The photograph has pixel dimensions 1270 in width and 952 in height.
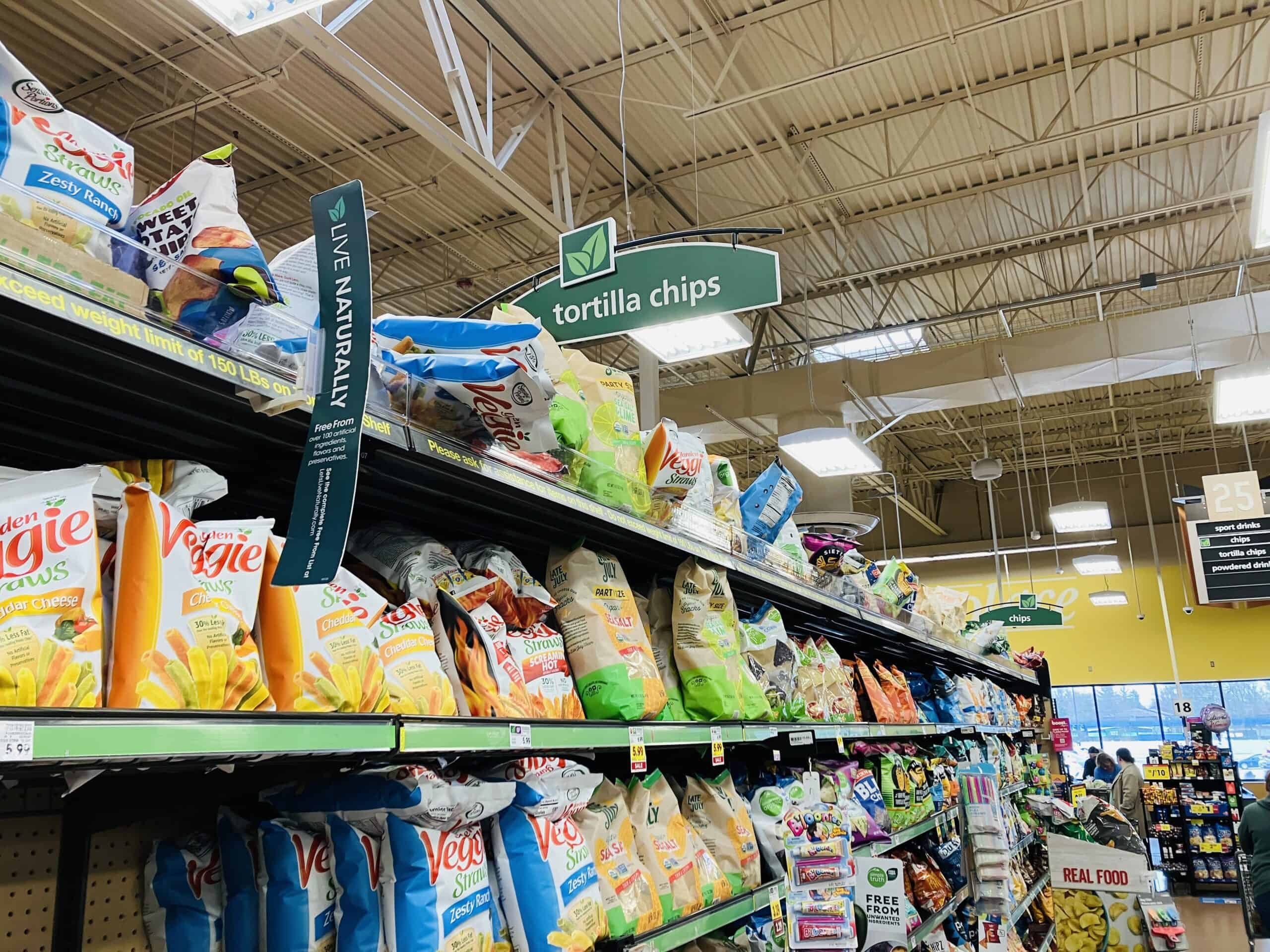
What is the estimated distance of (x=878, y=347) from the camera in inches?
496

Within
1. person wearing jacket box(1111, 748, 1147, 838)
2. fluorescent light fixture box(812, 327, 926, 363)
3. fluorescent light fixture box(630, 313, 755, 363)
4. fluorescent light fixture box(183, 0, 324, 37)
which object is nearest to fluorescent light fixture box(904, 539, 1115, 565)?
person wearing jacket box(1111, 748, 1147, 838)

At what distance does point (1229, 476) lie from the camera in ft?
34.6

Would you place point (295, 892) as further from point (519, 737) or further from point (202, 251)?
point (202, 251)

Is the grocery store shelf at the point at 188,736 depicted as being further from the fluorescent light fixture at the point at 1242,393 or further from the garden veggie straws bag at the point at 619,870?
the fluorescent light fixture at the point at 1242,393

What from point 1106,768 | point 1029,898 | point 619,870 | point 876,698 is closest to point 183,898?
point 619,870

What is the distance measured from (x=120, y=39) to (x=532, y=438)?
7.17 metres

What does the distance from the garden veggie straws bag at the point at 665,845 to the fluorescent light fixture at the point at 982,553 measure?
1756cm

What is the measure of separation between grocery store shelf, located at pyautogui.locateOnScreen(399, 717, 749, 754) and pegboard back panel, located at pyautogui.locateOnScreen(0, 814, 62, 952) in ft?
1.94

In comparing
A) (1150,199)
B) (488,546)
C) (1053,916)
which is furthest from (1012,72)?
(488,546)

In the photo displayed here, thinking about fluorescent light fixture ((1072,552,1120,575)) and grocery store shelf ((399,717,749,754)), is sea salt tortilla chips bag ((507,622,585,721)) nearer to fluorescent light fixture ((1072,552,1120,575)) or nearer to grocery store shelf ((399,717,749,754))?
grocery store shelf ((399,717,749,754))

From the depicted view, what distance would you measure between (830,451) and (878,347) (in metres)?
4.97

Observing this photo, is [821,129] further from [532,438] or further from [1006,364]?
[532,438]

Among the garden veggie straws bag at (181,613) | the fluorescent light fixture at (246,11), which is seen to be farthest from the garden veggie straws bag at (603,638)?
the fluorescent light fixture at (246,11)

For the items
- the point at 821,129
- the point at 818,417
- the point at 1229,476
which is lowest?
the point at 1229,476
